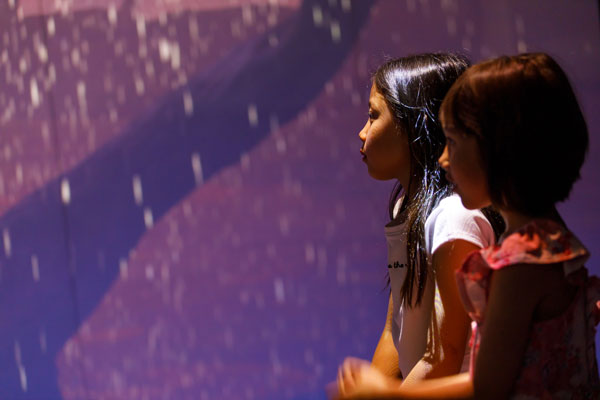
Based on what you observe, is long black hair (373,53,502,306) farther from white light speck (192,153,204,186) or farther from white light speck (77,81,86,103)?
white light speck (77,81,86,103)

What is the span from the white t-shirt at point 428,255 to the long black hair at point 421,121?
4 centimetres

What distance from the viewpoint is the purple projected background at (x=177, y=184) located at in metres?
2.78

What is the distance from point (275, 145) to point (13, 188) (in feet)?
3.64

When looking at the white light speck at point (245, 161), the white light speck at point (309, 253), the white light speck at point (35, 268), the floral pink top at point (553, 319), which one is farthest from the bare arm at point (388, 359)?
the white light speck at point (35, 268)

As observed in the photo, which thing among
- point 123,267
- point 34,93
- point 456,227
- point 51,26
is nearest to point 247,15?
point 51,26

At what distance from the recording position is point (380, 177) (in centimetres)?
134

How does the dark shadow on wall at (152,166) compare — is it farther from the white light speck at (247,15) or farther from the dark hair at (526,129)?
the dark hair at (526,129)

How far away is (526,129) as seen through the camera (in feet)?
2.70

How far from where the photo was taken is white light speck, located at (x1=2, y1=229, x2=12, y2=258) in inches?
110

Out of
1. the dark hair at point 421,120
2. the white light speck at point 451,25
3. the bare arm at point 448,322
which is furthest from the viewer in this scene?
the white light speck at point 451,25

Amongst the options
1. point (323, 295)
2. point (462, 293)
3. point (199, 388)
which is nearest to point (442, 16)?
point (323, 295)

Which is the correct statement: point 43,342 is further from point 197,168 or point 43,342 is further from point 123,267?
point 197,168

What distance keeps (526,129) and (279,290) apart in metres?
2.08

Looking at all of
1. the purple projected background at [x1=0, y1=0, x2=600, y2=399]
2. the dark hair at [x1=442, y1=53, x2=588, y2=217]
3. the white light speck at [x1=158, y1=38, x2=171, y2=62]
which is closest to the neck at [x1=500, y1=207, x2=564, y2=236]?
the dark hair at [x1=442, y1=53, x2=588, y2=217]
